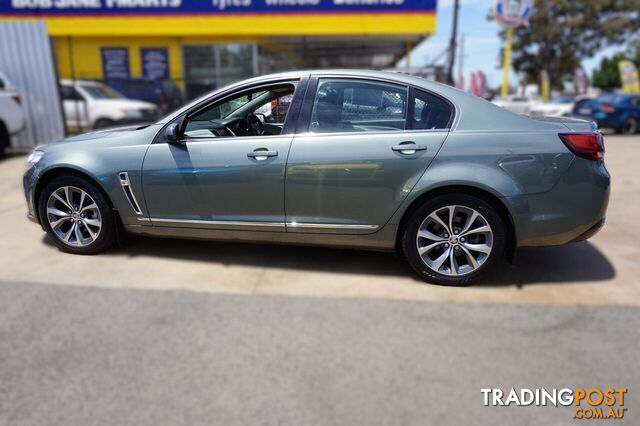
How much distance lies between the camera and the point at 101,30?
14422mm

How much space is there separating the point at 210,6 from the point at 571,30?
32371mm

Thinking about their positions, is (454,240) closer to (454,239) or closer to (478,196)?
(454,239)

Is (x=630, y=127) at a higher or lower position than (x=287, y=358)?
lower

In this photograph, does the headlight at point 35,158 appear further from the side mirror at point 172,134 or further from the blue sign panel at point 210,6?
the blue sign panel at point 210,6

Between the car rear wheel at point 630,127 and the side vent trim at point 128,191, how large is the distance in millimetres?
15868

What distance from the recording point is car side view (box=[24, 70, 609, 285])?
10.9 ft

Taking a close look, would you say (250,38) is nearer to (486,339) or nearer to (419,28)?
(419,28)

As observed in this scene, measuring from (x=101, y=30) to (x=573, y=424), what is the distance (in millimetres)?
16055

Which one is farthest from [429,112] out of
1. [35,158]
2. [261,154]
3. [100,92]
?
[100,92]

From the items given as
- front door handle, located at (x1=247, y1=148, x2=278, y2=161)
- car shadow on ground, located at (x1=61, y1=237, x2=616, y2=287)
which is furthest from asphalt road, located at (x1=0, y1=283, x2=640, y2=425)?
front door handle, located at (x1=247, y1=148, x2=278, y2=161)

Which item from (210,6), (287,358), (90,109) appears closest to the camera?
(287,358)

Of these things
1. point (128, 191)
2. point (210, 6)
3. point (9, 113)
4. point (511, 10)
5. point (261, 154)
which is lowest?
point (128, 191)

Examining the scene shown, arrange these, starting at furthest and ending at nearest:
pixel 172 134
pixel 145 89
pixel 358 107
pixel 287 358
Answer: pixel 145 89, pixel 172 134, pixel 358 107, pixel 287 358

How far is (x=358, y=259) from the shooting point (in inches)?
160
